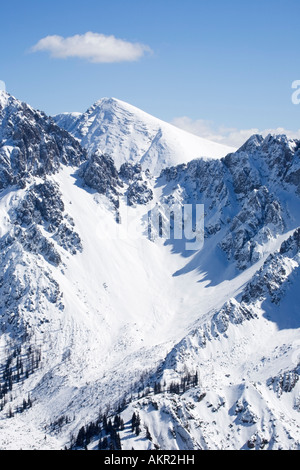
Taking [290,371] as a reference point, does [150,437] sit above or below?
below

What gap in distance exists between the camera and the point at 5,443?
183750mm

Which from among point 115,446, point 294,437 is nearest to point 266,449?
point 294,437

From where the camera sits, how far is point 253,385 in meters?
185

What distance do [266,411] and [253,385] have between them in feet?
35.8

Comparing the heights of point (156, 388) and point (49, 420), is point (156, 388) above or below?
above

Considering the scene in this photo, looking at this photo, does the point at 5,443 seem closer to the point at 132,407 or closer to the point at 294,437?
the point at 132,407
